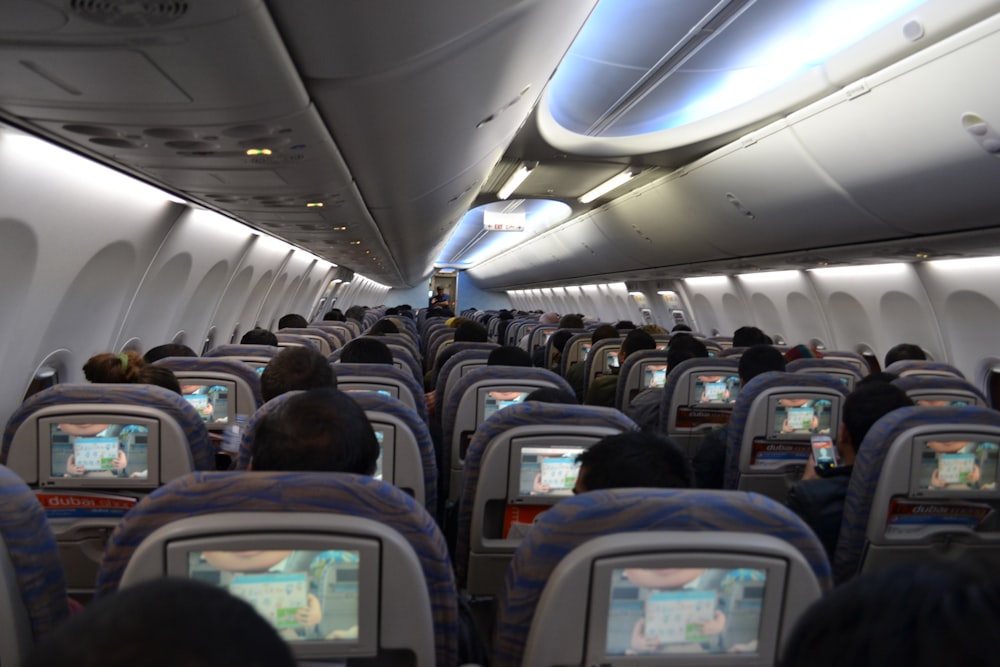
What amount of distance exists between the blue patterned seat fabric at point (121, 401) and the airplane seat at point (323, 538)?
1.75 m

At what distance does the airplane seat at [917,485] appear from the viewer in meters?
3.52

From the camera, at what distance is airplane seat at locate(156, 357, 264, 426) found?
504cm

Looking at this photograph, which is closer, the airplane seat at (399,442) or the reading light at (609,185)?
the airplane seat at (399,442)

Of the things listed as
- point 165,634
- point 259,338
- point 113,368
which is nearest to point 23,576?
point 165,634

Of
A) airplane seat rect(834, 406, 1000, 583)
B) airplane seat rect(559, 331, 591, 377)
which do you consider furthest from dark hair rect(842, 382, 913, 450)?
airplane seat rect(559, 331, 591, 377)

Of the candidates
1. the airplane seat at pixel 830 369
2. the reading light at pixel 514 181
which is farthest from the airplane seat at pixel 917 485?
the reading light at pixel 514 181

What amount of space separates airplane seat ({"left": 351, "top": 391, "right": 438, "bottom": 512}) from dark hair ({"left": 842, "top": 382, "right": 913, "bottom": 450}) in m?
2.08

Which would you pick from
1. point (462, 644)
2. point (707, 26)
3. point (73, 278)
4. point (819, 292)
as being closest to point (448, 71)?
point (462, 644)

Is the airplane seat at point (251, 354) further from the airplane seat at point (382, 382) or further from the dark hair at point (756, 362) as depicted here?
the dark hair at point (756, 362)

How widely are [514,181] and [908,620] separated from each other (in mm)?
12712

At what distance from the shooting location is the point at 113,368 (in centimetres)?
445

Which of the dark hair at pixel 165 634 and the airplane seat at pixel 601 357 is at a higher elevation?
the airplane seat at pixel 601 357

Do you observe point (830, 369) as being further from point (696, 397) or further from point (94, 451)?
point (94, 451)

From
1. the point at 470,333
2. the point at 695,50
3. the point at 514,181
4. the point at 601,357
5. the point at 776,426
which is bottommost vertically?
the point at 776,426
